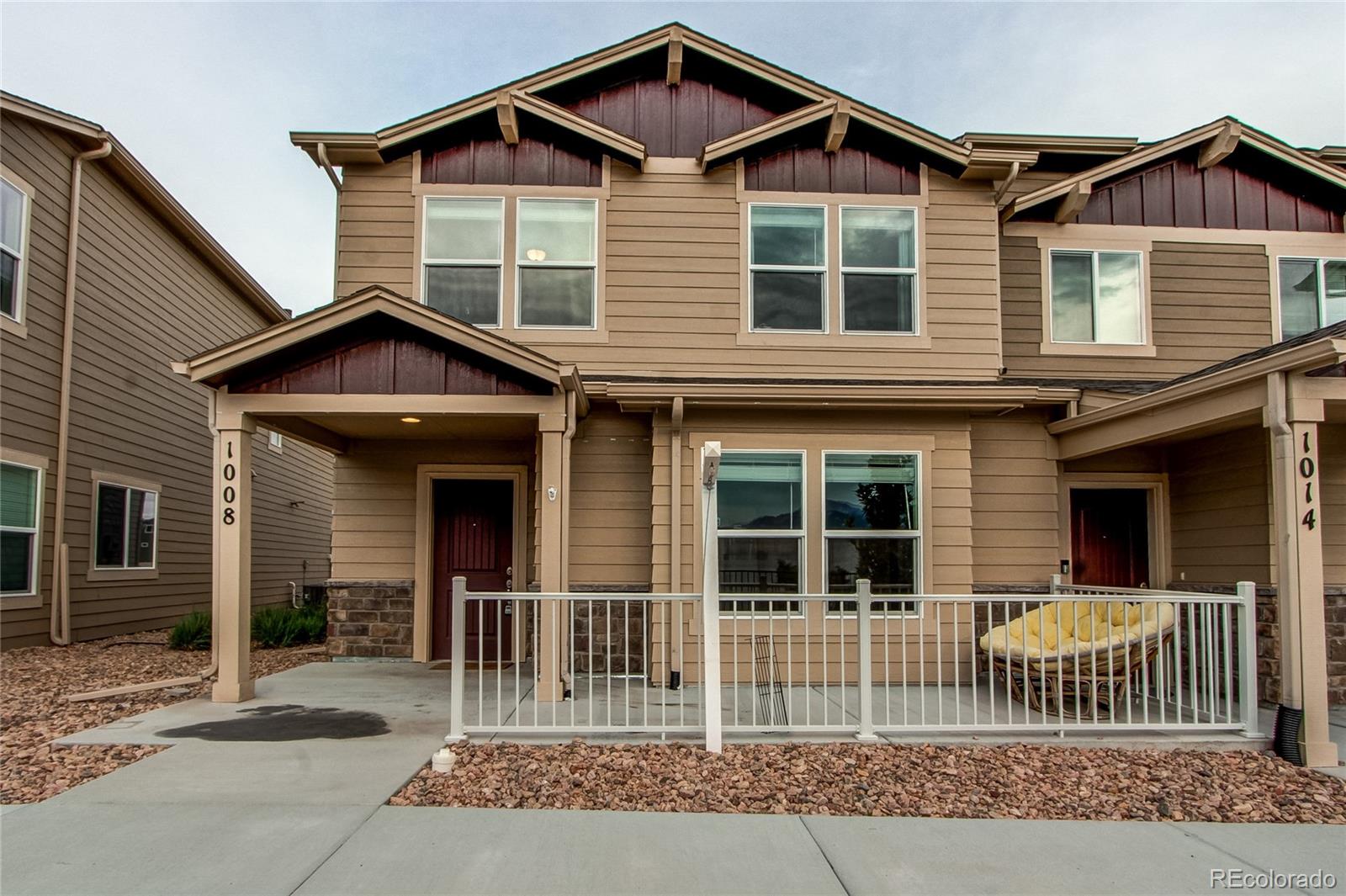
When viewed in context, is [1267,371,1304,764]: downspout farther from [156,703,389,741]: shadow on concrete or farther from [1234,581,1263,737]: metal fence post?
[156,703,389,741]: shadow on concrete

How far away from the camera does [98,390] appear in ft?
36.1

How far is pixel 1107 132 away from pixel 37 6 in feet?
42.6

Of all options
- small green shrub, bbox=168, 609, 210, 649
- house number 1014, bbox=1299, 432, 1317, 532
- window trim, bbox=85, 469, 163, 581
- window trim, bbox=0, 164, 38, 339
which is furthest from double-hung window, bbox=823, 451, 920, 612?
window trim, bbox=85, 469, 163, 581

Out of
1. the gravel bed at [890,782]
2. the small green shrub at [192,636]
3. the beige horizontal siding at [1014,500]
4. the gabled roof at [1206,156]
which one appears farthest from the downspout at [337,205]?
the gabled roof at [1206,156]

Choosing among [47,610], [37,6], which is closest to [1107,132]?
[37,6]

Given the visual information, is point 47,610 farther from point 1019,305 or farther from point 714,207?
point 1019,305

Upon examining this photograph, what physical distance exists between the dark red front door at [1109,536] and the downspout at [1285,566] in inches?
131

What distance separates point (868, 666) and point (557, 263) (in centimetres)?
518

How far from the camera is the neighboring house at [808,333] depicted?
321 inches

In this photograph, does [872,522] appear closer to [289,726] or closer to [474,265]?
[474,265]

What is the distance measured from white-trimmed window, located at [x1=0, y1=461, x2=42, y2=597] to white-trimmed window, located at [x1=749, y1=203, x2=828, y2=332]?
27.2 ft

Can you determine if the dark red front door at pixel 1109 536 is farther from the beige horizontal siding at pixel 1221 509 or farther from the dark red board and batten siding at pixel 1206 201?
the dark red board and batten siding at pixel 1206 201

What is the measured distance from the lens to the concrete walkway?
12.1ft

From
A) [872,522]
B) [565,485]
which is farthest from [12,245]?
[872,522]
